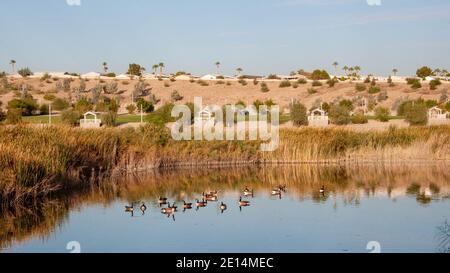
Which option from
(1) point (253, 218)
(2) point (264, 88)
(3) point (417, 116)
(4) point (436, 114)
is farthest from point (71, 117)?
(2) point (264, 88)

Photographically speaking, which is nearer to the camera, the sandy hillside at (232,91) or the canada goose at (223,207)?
the canada goose at (223,207)

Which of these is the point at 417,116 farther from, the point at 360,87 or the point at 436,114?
the point at 360,87

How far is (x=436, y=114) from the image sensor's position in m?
54.4

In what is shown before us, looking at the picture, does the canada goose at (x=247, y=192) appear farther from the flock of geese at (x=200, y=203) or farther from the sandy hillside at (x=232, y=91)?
the sandy hillside at (x=232, y=91)

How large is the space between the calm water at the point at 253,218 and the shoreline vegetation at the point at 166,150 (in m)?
1.03

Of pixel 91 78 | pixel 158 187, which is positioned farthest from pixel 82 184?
pixel 91 78

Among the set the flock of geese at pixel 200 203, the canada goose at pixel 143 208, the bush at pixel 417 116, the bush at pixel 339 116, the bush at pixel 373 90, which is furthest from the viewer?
the bush at pixel 373 90

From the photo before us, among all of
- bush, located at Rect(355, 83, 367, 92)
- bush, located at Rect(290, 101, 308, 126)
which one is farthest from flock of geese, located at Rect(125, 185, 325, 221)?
bush, located at Rect(355, 83, 367, 92)

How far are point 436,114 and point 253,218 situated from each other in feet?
123

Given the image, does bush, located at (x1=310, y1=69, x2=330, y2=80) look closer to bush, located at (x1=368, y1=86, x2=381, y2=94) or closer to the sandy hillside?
the sandy hillside

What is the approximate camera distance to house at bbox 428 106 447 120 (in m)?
51.8

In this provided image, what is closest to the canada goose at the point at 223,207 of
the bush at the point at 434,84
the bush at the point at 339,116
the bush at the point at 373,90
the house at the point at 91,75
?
the bush at the point at 339,116

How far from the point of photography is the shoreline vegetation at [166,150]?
23031 mm
